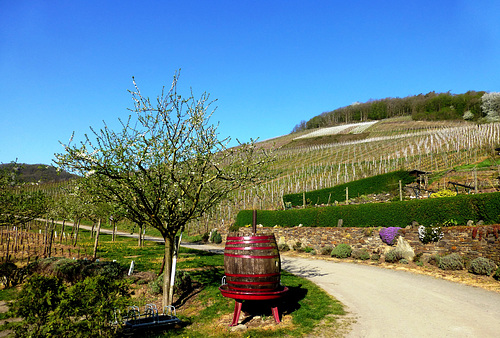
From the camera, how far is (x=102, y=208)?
18.4 metres

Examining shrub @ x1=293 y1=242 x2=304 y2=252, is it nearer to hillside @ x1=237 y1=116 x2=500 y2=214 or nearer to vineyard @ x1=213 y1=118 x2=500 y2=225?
hillside @ x1=237 y1=116 x2=500 y2=214

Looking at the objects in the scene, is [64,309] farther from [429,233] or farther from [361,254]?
[361,254]

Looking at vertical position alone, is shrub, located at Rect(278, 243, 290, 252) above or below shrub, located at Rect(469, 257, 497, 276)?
below

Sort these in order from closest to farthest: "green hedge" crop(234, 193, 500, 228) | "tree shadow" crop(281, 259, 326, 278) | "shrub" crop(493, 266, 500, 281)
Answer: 1. "shrub" crop(493, 266, 500, 281)
2. "tree shadow" crop(281, 259, 326, 278)
3. "green hedge" crop(234, 193, 500, 228)

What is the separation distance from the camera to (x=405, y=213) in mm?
17594

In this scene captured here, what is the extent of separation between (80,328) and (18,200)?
1272 centimetres

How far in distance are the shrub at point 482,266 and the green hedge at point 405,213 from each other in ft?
7.23

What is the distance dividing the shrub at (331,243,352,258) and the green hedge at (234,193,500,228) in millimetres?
1744

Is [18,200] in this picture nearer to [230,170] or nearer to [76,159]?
[76,159]

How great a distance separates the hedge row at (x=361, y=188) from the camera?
27205 millimetres

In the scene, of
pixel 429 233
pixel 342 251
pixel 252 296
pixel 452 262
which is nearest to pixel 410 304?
pixel 252 296

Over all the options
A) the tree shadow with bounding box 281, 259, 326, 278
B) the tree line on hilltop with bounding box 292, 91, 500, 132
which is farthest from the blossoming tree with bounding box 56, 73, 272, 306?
the tree line on hilltop with bounding box 292, 91, 500, 132

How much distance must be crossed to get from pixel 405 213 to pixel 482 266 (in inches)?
219

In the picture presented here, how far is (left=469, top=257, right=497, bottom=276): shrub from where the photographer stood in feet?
39.6
